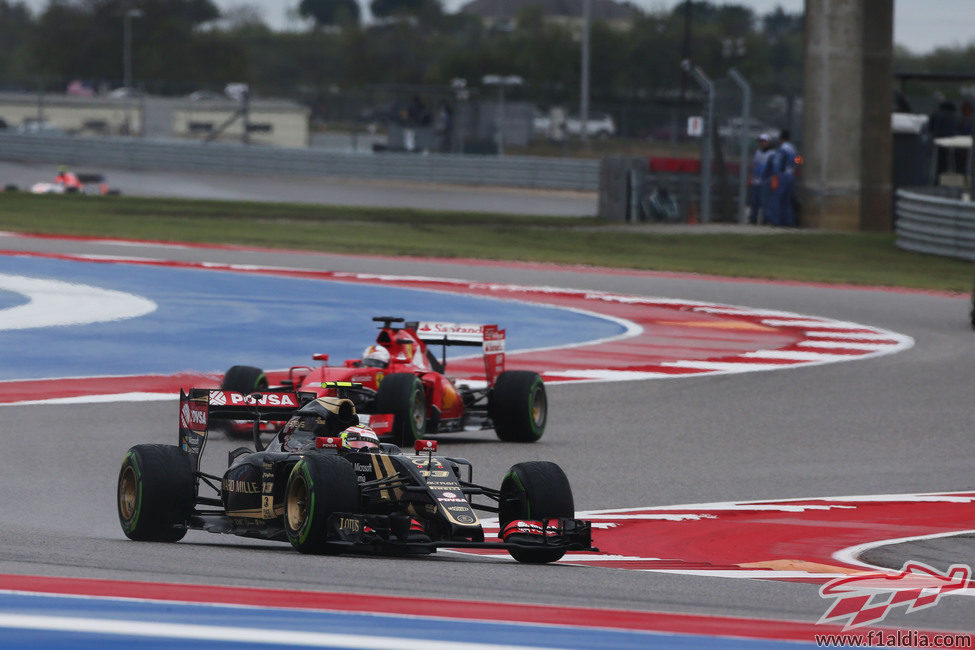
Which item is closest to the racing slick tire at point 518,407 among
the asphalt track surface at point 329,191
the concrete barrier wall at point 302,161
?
the asphalt track surface at point 329,191

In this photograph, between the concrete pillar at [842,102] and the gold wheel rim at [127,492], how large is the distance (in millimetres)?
30239

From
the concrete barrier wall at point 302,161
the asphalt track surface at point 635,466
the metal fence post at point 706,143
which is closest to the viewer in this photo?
the asphalt track surface at point 635,466

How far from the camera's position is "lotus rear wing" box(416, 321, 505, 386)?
46.6 ft

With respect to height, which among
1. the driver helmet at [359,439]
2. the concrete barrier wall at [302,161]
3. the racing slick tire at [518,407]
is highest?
the concrete barrier wall at [302,161]

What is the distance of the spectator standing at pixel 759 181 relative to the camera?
37.3 metres

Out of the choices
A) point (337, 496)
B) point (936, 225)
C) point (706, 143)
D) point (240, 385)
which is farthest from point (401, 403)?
point (706, 143)

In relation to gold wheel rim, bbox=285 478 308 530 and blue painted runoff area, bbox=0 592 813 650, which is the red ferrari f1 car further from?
blue painted runoff area, bbox=0 592 813 650

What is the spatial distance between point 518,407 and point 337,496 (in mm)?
5175

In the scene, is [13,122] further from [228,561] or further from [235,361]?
[228,561]

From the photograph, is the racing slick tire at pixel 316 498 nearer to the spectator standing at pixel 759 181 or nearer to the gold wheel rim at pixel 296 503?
the gold wheel rim at pixel 296 503

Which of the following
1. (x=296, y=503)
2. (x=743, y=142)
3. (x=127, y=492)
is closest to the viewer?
(x=296, y=503)

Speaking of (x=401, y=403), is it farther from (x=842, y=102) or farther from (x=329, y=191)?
(x=329, y=191)

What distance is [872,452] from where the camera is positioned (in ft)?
43.1

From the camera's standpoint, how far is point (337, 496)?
330 inches
